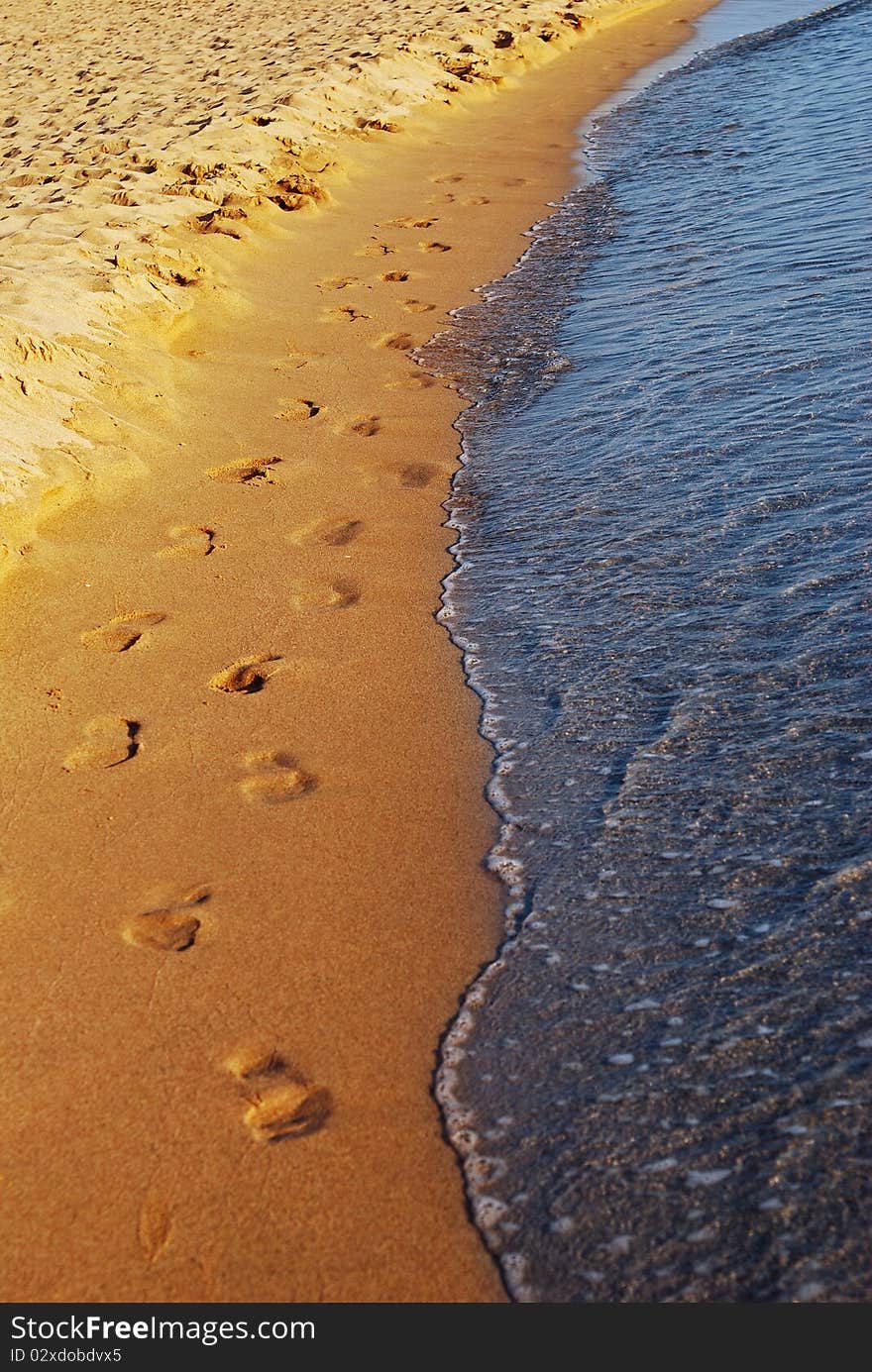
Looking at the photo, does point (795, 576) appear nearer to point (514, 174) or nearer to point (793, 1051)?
point (793, 1051)

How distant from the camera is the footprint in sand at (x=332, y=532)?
13.8 ft

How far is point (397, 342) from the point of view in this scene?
19.7 ft

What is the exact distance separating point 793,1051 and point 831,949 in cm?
27

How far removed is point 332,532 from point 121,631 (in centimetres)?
90

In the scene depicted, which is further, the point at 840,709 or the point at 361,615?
the point at 361,615

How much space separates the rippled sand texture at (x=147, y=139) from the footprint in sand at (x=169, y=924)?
176 centimetres

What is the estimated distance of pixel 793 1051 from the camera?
2.21 meters

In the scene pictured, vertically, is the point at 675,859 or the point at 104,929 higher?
the point at 104,929

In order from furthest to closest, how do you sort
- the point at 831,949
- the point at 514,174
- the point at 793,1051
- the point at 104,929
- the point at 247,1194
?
the point at 514,174 → the point at 104,929 → the point at 831,949 → the point at 793,1051 → the point at 247,1194

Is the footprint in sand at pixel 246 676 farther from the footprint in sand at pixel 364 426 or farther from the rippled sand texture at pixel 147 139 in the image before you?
the footprint in sand at pixel 364 426

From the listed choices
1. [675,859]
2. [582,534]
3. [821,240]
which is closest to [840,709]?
[675,859]

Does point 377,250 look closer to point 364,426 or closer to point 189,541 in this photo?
point 364,426

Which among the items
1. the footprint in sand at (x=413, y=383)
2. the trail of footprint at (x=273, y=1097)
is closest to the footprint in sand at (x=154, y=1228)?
the trail of footprint at (x=273, y=1097)

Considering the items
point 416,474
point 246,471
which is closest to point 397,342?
point 416,474
